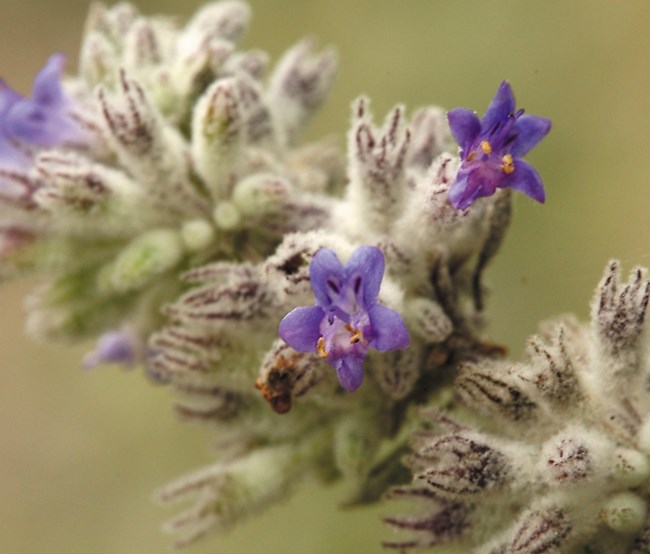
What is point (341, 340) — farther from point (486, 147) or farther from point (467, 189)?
point (486, 147)

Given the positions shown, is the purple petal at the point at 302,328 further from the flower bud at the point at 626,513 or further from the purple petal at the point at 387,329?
the flower bud at the point at 626,513

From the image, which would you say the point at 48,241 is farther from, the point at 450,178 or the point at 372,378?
the point at 450,178

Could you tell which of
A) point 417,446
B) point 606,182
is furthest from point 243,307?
point 606,182

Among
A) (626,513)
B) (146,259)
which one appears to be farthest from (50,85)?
(626,513)

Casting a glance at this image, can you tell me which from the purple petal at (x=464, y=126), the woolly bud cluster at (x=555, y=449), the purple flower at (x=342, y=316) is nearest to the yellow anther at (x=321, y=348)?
the purple flower at (x=342, y=316)

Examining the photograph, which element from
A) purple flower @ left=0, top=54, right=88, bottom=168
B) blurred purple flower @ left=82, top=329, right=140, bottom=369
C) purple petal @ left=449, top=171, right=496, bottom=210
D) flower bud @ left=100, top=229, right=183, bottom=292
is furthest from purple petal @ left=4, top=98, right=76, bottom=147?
purple petal @ left=449, top=171, right=496, bottom=210
